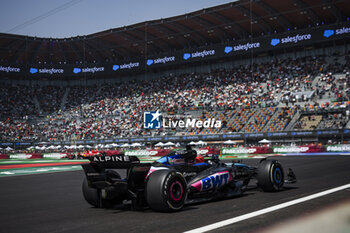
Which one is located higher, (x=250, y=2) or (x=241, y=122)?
(x=250, y=2)

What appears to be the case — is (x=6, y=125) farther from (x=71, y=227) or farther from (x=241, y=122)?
(x=71, y=227)

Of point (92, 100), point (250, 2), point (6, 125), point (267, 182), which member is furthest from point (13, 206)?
point (92, 100)

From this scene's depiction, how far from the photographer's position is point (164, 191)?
6.77 meters

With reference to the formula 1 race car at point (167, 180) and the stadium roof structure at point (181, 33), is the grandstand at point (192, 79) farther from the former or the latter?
the formula 1 race car at point (167, 180)

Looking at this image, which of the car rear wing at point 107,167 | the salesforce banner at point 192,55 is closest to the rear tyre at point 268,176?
the car rear wing at point 107,167

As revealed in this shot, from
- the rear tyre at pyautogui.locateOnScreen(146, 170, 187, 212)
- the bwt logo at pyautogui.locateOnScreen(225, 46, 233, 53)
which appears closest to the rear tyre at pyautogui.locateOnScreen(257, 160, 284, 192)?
the rear tyre at pyautogui.locateOnScreen(146, 170, 187, 212)

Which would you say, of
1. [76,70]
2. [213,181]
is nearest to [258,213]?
[213,181]

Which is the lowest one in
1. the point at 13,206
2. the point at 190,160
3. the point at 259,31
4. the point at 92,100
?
the point at 13,206

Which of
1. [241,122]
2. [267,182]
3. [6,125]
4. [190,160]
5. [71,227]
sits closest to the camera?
[71,227]

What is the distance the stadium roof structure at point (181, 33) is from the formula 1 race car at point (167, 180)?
Answer: 134 ft

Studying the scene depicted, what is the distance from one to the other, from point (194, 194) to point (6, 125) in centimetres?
5716

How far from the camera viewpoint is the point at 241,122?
1790 inches

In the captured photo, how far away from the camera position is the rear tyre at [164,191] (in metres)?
6.79

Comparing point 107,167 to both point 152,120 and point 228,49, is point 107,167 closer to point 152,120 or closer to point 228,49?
point 152,120
